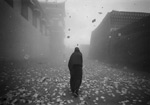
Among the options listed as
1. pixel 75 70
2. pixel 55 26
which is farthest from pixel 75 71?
pixel 55 26

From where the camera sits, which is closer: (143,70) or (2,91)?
(2,91)

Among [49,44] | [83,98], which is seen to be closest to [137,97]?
[83,98]

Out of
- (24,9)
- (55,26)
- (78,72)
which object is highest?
(55,26)

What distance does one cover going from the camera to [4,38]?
359 inches

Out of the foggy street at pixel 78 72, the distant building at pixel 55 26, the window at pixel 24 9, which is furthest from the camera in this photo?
the distant building at pixel 55 26

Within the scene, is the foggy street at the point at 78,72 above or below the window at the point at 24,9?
below

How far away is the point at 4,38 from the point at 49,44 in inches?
892

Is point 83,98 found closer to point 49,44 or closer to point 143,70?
point 143,70

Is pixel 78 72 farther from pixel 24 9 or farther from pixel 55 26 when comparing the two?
pixel 55 26

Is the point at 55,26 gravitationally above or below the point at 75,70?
above

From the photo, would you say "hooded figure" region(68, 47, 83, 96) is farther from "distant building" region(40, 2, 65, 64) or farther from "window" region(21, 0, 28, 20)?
"distant building" region(40, 2, 65, 64)

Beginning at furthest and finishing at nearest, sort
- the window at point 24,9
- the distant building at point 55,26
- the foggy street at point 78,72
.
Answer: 1. the distant building at point 55,26
2. the window at point 24,9
3. the foggy street at point 78,72

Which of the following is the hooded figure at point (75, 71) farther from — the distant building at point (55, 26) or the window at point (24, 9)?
the distant building at point (55, 26)

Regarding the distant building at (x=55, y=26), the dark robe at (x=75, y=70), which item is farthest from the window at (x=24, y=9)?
the distant building at (x=55, y=26)
